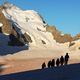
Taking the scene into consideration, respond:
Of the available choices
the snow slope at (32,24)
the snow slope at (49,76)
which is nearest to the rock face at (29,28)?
the snow slope at (32,24)

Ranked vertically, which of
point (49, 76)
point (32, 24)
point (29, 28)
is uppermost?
point (32, 24)

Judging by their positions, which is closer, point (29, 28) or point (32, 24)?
point (29, 28)

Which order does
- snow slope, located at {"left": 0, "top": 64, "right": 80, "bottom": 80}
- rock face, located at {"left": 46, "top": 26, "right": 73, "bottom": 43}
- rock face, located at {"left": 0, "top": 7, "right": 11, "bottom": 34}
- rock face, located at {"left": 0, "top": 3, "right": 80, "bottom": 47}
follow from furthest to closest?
1. rock face, located at {"left": 46, "top": 26, "right": 73, "bottom": 43}
2. rock face, located at {"left": 0, "top": 3, "right": 80, "bottom": 47}
3. rock face, located at {"left": 0, "top": 7, "right": 11, "bottom": 34}
4. snow slope, located at {"left": 0, "top": 64, "right": 80, "bottom": 80}

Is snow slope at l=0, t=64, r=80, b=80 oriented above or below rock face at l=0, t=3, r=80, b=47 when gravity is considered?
below

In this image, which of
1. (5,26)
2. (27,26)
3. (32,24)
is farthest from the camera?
(32,24)

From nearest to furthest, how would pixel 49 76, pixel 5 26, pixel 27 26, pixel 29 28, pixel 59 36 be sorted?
pixel 49 76, pixel 5 26, pixel 29 28, pixel 27 26, pixel 59 36

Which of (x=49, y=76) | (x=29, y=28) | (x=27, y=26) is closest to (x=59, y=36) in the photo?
(x=29, y=28)

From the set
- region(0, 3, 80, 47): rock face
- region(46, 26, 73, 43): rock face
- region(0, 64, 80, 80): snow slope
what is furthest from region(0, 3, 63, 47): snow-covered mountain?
region(0, 64, 80, 80): snow slope

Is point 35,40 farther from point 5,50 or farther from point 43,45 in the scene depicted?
point 5,50

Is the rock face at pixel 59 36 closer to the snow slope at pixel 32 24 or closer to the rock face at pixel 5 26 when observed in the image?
the snow slope at pixel 32 24

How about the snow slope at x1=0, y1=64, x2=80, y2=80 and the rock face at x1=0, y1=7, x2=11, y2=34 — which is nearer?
the snow slope at x1=0, y1=64, x2=80, y2=80

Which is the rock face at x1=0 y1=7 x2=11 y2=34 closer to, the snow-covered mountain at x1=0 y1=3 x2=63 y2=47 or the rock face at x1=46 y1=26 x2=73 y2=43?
the snow-covered mountain at x1=0 y1=3 x2=63 y2=47

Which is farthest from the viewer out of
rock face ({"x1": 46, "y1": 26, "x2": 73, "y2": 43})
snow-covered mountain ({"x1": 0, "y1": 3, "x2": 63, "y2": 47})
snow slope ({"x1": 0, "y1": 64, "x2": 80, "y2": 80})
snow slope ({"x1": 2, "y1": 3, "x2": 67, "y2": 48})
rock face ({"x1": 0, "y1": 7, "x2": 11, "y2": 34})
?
rock face ({"x1": 46, "y1": 26, "x2": 73, "y2": 43})

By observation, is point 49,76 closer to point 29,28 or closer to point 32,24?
point 29,28
